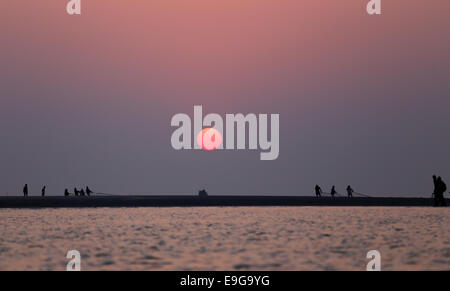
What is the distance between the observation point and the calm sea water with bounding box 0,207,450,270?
25.7 meters

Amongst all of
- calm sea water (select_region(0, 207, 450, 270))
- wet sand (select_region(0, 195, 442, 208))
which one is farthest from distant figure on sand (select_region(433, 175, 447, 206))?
calm sea water (select_region(0, 207, 450, 270))

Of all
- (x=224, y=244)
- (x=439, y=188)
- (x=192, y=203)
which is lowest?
(x=224, y=244)

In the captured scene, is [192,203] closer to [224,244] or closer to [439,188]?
[439,188]

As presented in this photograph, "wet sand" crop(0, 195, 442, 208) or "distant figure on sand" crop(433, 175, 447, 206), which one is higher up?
"distant figure on sand" crop(433, 175, 447, 206)

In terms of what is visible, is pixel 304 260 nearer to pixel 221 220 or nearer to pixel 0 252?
pixel 0 252

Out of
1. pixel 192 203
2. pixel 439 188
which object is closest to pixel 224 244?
pixel 439 188

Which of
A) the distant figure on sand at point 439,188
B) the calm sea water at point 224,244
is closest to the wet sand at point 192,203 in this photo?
the distant figure on sand at point 439,188

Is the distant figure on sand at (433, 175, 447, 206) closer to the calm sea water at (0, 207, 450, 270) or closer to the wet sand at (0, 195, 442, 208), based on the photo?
the wet sand at (0, 195, 442, 208)

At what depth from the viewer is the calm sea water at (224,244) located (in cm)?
2572

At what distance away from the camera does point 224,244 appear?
105 ft

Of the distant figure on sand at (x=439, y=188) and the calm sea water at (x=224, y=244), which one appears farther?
the distant figure on sand at (x=439, y=188)

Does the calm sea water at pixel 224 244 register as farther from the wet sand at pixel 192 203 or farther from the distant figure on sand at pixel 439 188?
the wet sand at pixel 192 203
